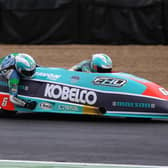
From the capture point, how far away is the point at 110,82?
31.3 ft

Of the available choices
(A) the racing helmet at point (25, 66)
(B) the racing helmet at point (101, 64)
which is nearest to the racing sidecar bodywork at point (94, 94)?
(A) the racing helmet at point (25, 66)

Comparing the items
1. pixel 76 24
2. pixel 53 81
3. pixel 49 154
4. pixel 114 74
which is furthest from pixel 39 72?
pixel 76 24

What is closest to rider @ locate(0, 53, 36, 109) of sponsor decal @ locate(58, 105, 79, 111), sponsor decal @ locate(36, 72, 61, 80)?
sponsor decal @ locate(36, 72, 61, 80)

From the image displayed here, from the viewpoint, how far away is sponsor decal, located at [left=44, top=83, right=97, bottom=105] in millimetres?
9516

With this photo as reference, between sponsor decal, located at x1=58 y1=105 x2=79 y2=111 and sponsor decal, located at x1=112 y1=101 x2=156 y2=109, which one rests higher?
sponsor decal, located at x1=112 y1=101 x2=156 y2=109

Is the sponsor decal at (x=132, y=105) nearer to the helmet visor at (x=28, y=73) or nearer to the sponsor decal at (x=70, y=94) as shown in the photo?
the sponsor decal at (x=70, y=94)

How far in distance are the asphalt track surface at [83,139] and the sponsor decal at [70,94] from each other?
31 centimetres

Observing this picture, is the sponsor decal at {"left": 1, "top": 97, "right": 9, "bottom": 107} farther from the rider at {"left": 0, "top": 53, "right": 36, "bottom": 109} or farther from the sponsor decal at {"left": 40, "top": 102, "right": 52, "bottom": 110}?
the sponsor decal at {"left": 40, "top": 102, "right": 52, "bottom": 110}

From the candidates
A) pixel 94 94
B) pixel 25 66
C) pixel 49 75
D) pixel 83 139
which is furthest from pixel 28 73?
pixel 83 139

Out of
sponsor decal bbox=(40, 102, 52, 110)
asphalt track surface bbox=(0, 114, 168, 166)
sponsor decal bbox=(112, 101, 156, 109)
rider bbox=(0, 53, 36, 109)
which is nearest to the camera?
asphalt track surface bbox=(0, 114, 168, 166)

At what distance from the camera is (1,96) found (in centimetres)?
999

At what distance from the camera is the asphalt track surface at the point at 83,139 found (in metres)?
7.22

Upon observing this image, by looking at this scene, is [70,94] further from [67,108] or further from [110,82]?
[110,82]

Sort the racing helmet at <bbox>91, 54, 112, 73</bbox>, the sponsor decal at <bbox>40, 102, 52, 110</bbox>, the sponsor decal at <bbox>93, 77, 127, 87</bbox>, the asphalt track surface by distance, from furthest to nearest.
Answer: the racing helmet at <bbox>91, 54, 112, 73</bbox>
the sponsor decal at <bbox>40, 102, 52, 110</bbox>
the sponsor decal at <bbox>93, 77, 127, 87</bbox>
the asphalt track surface
